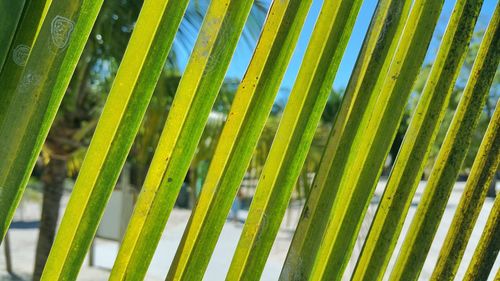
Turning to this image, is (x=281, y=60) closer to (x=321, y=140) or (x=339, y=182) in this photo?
(x=339, y=182)

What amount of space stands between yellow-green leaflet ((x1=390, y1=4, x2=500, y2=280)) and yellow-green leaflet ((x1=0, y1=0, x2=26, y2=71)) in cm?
54

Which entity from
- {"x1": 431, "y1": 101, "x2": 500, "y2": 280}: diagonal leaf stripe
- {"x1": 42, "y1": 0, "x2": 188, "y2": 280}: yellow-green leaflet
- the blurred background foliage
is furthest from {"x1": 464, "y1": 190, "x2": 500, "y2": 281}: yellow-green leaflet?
the blurred background foliage

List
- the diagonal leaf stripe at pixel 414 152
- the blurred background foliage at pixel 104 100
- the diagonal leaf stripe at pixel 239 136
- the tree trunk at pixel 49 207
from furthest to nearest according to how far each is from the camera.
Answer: the tree trunk at pixel 49 207, the blurred background foliage at pixel 104 100, the diagonal leaf stripe at pixel 414 152, the diagonal leaf stripe at pixel 239 136

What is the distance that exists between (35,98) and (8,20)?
0.24ft

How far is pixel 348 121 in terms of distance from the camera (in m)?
0.76

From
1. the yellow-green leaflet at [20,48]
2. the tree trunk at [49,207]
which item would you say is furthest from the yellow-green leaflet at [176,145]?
the tree trunk at [49,207]

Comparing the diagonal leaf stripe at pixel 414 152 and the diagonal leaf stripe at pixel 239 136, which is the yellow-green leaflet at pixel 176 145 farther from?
the diagonal leaf stripe at pixel 414 152

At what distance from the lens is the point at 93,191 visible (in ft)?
2.06

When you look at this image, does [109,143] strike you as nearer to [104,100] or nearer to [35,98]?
[35,98]

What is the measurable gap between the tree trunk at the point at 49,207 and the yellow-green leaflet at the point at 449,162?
577 centimetres

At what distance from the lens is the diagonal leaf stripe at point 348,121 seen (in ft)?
2.45

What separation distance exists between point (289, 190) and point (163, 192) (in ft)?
0.50

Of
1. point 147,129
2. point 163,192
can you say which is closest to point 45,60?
point 163,192

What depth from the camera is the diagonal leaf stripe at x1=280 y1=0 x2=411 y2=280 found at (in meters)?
0.75
